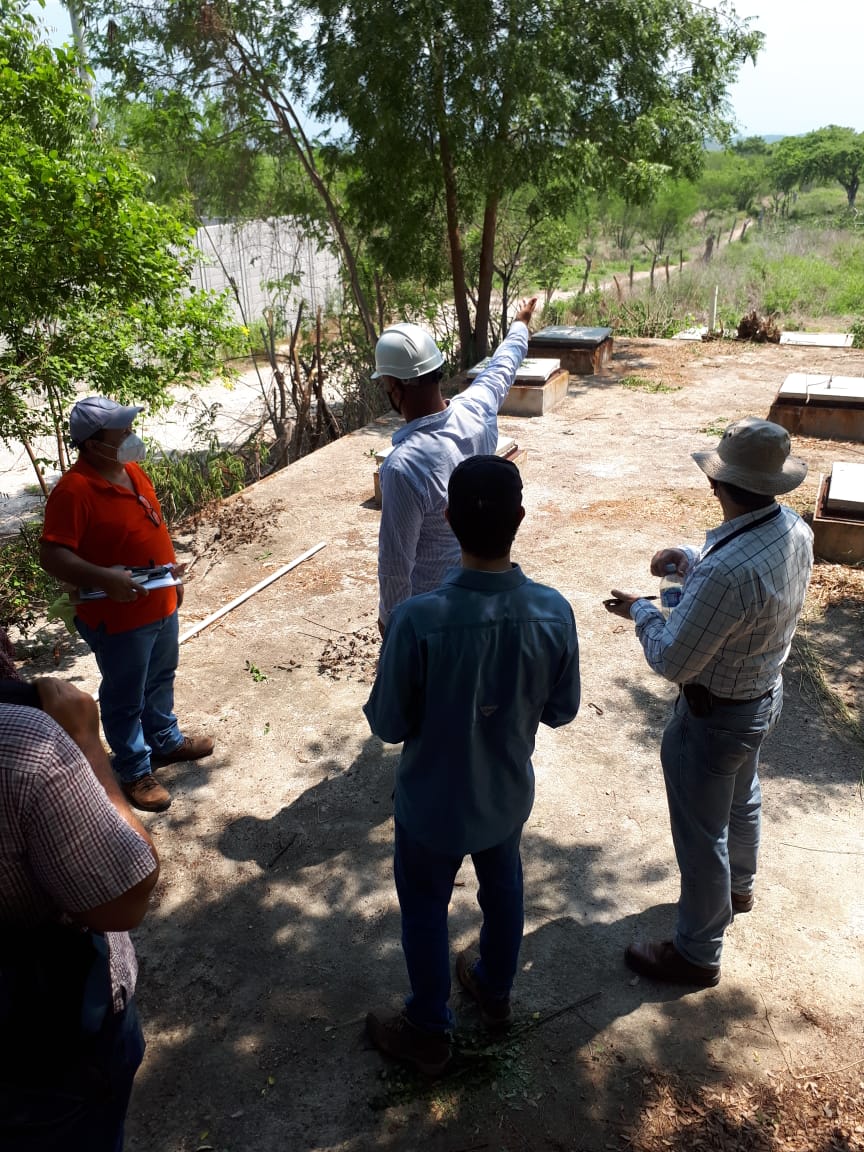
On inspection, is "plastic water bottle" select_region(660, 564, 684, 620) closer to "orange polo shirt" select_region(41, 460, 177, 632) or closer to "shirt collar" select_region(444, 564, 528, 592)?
"shirt collar" select_region(444, 564, 528, 592)

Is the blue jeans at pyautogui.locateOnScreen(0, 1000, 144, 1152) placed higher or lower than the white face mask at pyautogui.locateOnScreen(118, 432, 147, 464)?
lower

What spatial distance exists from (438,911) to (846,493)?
5.16 meters

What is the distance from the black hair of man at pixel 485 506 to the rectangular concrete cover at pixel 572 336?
415 inches

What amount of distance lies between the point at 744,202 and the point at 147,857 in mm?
57631

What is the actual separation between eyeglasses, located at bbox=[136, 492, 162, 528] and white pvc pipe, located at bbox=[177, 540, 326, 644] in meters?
1.51

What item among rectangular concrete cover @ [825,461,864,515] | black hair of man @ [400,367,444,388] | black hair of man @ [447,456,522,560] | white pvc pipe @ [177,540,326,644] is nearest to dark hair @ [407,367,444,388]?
black hair of man @ [400,367,444,388]

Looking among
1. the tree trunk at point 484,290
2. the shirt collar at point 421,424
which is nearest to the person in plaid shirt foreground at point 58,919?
the shirt collar at point 421,424

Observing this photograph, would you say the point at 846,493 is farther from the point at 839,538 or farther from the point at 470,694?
the point at 470,694

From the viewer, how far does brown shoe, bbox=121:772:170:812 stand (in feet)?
12.5

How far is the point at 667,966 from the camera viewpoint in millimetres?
2857

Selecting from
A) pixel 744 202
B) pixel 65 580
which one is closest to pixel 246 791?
pixel 65 580

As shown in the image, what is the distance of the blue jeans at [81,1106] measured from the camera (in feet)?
5.22

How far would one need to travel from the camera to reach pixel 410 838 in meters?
2.28

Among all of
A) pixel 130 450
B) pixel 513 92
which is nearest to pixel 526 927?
pixel 130 450
